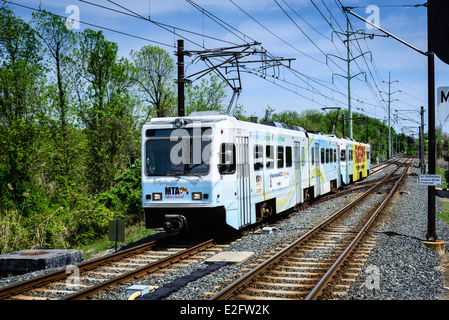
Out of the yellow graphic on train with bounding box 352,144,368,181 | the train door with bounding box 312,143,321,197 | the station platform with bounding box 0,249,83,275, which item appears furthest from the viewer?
the yellow graphic on train with bounding box 352,144,368,181

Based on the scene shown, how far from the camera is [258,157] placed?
42.3 feet

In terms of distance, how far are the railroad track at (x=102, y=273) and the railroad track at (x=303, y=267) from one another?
1.97 m

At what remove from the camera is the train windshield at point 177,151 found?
10.8m

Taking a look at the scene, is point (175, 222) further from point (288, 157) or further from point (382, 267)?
point (288, 157)

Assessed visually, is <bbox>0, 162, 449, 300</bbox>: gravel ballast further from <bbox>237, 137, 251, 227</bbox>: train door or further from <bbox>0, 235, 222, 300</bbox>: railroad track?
<bbox>237, 137, 251, 227</bbox>: train door

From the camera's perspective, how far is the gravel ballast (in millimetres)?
7066

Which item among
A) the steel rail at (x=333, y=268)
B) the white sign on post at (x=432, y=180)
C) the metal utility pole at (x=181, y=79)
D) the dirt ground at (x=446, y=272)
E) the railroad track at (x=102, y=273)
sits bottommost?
the dirt ground at (x=446, y=272)

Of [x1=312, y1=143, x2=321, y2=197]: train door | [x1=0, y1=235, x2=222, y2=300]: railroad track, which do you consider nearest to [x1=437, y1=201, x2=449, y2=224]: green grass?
[x1=312, y1=143, x2=321, y2=197]: train door

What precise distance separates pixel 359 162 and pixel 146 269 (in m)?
29.4

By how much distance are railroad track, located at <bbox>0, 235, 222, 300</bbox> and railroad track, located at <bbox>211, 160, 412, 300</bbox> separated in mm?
1965

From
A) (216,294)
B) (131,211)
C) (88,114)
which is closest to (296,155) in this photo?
(131,211)

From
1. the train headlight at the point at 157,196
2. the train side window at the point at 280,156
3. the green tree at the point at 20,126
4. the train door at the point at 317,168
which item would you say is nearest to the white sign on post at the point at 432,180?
the train side window at the point at 280,156

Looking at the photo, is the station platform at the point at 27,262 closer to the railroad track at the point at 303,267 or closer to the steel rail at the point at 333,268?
the railroad track at the point at 303,267
